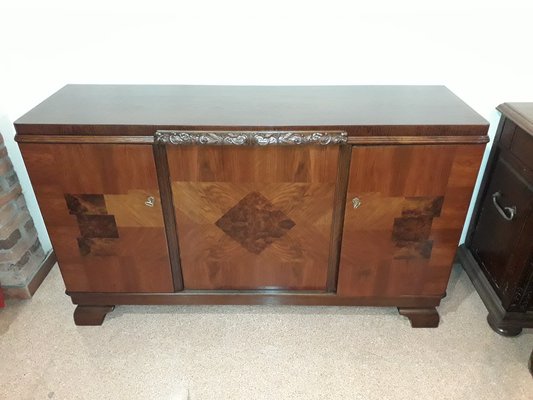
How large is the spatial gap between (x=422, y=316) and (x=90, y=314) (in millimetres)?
1321

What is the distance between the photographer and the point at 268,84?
1.57m

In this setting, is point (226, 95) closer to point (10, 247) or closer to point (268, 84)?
point (268, 84)

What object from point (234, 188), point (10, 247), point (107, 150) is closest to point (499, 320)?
point (234, 188)

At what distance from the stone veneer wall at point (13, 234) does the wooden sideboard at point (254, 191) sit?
34cm

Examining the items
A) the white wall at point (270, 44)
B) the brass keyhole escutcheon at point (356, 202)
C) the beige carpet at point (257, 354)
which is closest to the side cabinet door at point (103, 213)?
the beige carpet at point (257, 354)

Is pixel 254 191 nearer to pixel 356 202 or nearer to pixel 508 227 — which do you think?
pixel 356 202

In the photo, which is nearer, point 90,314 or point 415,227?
point 415,227

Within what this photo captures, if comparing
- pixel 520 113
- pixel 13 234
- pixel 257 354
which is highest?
pixel 520 113

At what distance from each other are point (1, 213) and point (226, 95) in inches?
40.9

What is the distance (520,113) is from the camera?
141 cm

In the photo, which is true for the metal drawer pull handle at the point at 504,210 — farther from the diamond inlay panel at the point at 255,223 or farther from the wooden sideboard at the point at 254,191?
the diamond inlay panel at the point at 255,223

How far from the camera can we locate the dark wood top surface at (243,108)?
1.19 m

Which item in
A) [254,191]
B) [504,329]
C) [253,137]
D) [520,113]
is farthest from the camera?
[504,329]

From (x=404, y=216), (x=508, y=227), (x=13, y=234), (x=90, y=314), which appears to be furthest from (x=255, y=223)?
(x=13, y=234)
